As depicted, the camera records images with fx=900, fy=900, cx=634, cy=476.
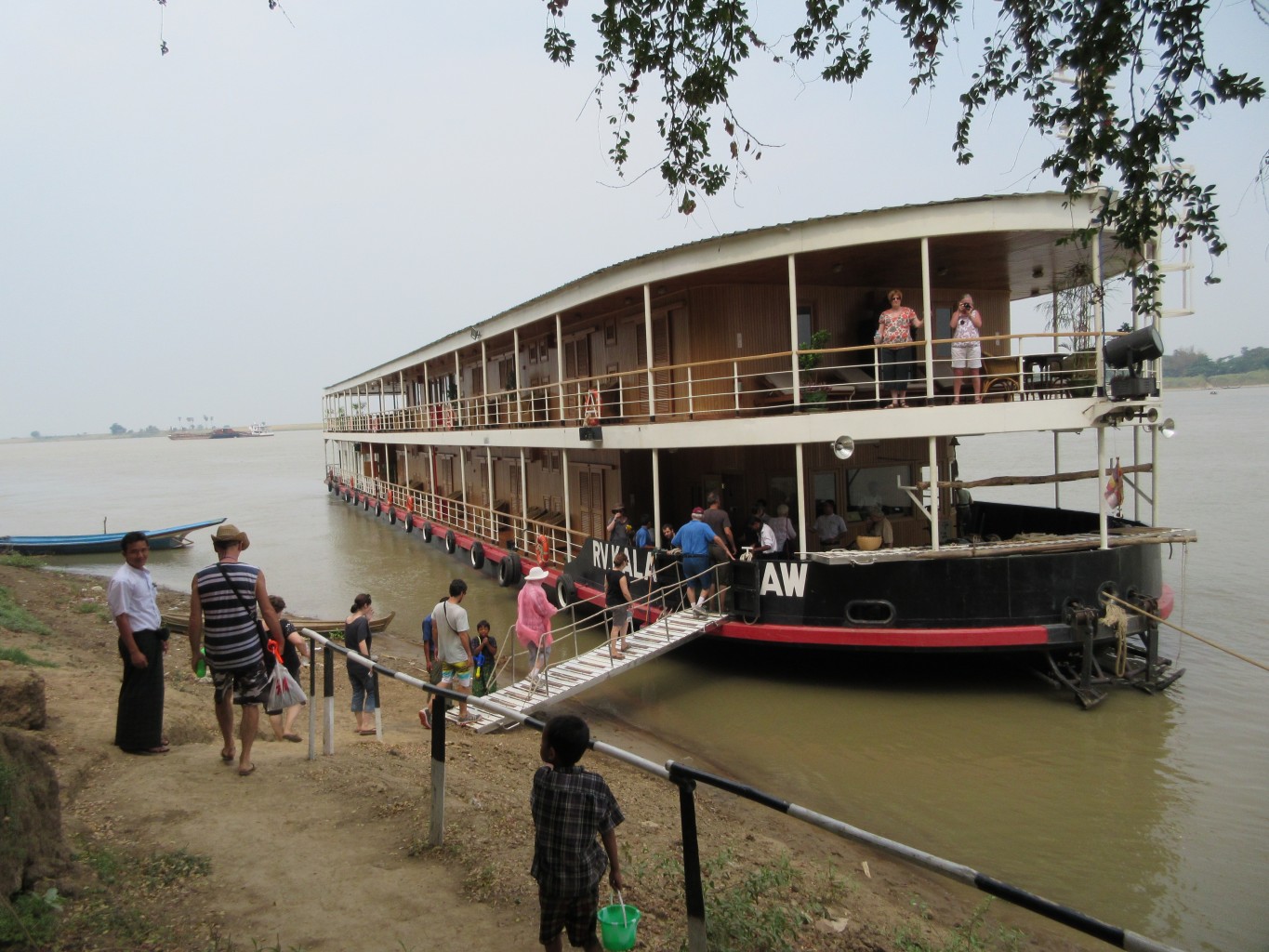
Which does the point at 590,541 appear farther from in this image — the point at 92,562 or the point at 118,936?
the point at 92,562

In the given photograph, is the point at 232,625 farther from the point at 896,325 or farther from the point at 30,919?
the point at 896,325

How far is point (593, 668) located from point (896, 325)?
18.1 ft

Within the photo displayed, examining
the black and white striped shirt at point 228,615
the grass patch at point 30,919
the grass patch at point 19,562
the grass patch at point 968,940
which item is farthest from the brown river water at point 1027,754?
the grass patch at point 19,562

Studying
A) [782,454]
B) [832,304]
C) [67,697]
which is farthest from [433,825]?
Answer: [832,304]

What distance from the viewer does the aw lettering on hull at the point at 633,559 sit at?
491 inches

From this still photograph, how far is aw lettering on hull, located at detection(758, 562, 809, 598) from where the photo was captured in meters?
10.6

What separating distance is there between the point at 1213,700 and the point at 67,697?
12145 millimetres

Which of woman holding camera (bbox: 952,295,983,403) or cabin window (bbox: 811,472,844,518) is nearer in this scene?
woman holding camera (bbox: 952,295,983,403)

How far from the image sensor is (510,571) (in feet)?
59.1

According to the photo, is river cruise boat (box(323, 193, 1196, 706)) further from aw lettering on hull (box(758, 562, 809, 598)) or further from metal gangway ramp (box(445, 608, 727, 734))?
metal gangway ramp (box(445, 608, 727, 734))

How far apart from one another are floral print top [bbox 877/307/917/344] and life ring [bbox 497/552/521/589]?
30.9ft

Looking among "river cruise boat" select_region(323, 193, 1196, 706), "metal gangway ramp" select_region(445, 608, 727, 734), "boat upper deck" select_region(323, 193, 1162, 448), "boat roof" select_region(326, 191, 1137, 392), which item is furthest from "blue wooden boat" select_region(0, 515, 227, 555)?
"metal gangway ramp" select_region(445, 608, 727, 734)

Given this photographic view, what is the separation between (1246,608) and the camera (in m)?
16.0

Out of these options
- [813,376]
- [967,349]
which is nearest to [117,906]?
[967,349]
